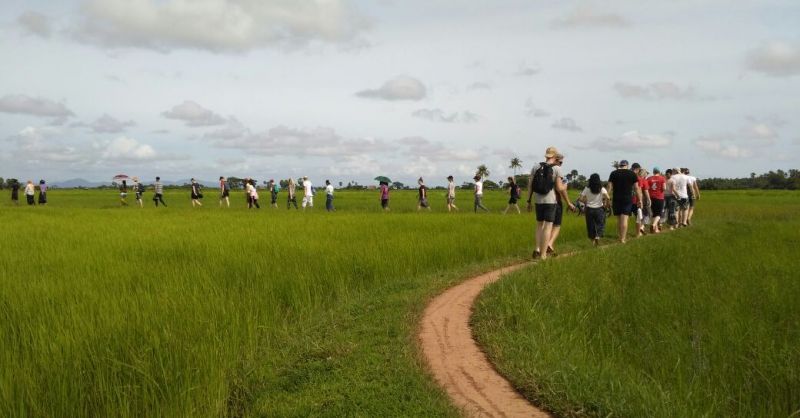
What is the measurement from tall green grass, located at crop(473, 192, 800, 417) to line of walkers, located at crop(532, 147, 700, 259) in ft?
3.13

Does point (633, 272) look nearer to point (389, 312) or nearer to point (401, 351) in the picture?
point (389, 312)

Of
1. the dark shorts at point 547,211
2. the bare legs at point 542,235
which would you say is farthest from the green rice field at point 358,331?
the dark shorts at point 547,211

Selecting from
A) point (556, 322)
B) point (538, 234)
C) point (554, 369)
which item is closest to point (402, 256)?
point (538, 234)

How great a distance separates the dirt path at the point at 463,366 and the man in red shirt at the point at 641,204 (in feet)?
27.5

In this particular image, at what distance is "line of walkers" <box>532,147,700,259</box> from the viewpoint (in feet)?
25.9

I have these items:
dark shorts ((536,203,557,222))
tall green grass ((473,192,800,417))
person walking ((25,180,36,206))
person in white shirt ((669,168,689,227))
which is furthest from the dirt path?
person walking ((25,180,36,206))

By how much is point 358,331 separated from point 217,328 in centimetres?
131

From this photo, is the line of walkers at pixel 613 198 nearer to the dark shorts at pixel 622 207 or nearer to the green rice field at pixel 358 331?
the dark shorts at pixel 622 207

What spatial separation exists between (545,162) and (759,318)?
3.66 meters

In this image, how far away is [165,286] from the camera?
567 cm

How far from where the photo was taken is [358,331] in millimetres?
4777

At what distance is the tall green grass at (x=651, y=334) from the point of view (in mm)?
3451

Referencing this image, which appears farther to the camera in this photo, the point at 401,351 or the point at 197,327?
the point at 197,327

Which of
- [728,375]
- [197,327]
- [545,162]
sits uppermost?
[545,162]
